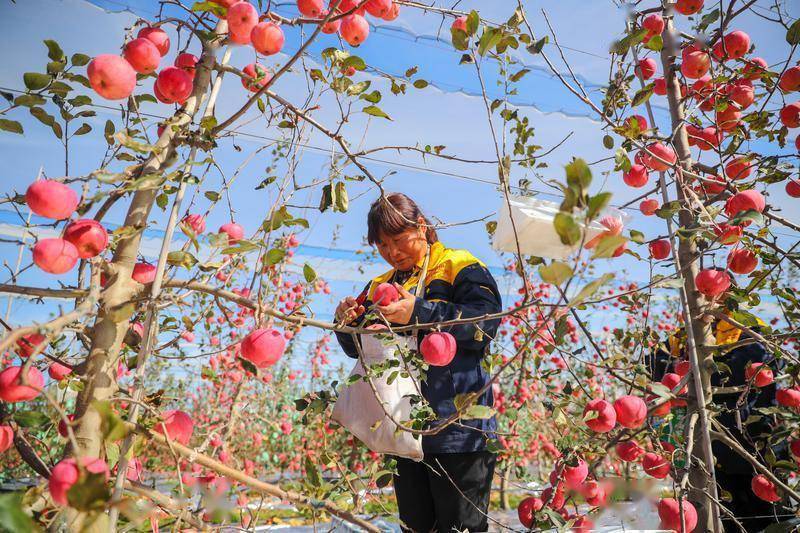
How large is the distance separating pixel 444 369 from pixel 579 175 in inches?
37.6

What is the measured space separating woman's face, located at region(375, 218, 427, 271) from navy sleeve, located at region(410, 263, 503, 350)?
0.14m

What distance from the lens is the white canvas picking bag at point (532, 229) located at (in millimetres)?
888

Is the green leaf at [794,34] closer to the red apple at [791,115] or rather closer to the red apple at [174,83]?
the red apple at [791,115]

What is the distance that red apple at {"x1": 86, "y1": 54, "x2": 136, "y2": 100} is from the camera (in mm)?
772

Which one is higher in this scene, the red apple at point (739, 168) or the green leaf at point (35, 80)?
the red apple at point (739, 168)

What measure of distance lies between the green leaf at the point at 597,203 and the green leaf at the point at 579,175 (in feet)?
0.05

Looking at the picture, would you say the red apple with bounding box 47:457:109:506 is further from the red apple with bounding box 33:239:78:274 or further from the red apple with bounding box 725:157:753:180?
the red apple with bounding box 725:157:753:180

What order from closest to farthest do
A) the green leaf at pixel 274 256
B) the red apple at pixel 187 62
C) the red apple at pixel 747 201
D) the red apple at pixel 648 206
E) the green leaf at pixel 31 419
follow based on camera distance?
the green leaf at pixel 31 419 → the green leaf at pixel 274 256 → the red apple at pixel 187 62 → the red apple at pixel 747 201 → the red apple at pixel 648 206

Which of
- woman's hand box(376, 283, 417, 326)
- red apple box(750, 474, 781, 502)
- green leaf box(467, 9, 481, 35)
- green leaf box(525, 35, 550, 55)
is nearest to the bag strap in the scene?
woman's hand box(376, 283, 417, 326)

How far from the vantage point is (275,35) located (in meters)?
0.83

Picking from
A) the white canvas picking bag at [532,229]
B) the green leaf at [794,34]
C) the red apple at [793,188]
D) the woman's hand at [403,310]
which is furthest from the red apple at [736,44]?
the woman's hand at [403,310]

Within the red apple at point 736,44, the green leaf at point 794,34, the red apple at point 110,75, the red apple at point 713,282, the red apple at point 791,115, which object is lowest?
the red apple at point 713,282

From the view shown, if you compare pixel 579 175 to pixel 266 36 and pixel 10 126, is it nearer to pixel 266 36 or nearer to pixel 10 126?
pixel 266 36

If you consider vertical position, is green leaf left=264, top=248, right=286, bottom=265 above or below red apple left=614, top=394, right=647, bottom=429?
above
